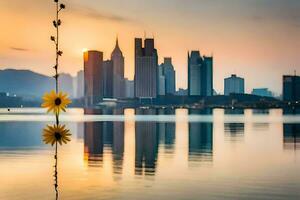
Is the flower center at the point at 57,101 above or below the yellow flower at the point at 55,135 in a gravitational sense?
above

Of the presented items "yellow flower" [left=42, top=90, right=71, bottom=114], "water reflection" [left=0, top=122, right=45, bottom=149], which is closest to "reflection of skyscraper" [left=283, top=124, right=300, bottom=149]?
"water reflection" [left=0, top=122, right=45, bottom=149]

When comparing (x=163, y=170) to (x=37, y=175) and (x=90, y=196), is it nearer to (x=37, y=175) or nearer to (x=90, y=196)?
(x=37, y=175)

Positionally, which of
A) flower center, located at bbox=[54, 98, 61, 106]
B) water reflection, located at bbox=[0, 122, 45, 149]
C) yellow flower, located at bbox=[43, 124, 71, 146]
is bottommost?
water reflection, located at bbox=[0, 122, 45, 149]

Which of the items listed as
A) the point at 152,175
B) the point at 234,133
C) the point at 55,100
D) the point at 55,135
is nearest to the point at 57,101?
the point at 55,100

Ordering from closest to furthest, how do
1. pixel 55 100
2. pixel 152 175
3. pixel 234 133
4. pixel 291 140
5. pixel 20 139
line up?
pixel 55 100 → pixel 152 175 → pixel 291 140 → pixel 20 139 → pixel 234 133

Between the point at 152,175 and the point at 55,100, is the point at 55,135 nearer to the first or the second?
the point at 55,100

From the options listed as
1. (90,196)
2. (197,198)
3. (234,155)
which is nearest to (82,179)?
(90,196)

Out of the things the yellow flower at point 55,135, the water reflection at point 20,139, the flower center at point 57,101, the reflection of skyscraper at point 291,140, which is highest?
the flower center at point 57,101

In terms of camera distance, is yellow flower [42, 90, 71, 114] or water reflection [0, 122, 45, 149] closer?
yellow flower [42, 90, 71, 114]

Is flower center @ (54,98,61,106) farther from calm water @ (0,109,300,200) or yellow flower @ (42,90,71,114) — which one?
calm water @ (0,109,300,200)

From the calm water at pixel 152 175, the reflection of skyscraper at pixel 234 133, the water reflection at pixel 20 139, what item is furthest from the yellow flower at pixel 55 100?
the reflection of skyscraper at pixel 234 133

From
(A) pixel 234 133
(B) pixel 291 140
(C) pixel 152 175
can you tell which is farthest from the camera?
(A) pixel 234 133

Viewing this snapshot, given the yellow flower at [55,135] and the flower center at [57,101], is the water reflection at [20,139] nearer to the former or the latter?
the flower center at [57,101]

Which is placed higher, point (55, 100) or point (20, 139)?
point (55, 100)
